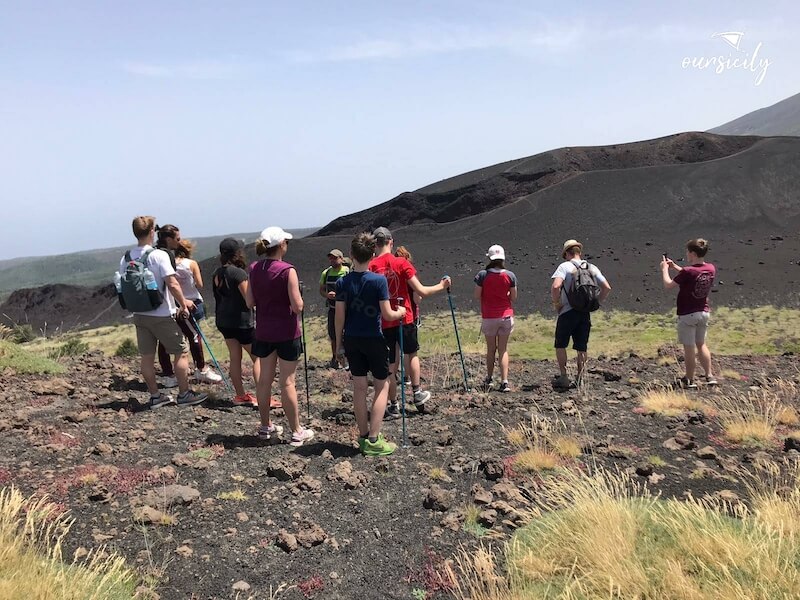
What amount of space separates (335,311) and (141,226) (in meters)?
2.09

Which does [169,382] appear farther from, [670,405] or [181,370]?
[670,405]

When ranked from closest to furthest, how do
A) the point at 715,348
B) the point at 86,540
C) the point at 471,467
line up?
the point at 86,540 < the point at 471,467 < the point at 715,348

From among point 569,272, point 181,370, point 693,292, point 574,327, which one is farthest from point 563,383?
point 181,370

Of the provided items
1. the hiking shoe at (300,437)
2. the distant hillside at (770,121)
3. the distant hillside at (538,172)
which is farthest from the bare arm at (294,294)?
the distant hillside at (770,121)

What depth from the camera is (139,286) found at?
16.9 feet

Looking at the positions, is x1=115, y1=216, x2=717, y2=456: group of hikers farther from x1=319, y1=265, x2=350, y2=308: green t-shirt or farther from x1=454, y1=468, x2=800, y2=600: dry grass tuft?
x1=454, y1=468, x2=800, y2=600: dry grass tuft

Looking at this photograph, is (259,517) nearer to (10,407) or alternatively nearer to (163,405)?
(163,405)

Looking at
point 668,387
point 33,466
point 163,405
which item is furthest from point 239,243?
point 668,387

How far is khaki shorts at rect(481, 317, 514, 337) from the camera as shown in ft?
21.9

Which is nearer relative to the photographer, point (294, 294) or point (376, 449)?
point (294, 294)

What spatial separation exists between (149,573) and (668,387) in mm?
6245

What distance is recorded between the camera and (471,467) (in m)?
4.49

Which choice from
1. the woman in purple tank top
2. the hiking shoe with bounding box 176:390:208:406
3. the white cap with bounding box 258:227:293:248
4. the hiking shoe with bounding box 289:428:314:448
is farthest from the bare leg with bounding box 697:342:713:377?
the hiking shoe with bounding box 176:390:208:406

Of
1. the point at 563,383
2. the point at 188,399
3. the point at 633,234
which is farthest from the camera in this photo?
the point at 633,234
